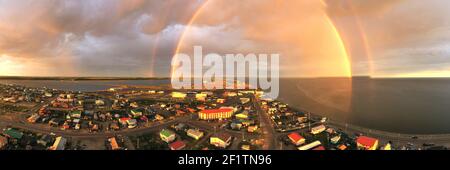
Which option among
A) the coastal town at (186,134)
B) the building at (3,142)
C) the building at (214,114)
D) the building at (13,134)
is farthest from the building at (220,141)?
the building at (13,134)

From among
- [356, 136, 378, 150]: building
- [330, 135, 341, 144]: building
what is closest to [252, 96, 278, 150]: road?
[330, 135, 341, 144]: building

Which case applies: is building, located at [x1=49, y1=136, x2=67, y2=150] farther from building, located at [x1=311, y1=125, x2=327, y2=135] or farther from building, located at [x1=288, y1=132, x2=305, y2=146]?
building, located at [x1=311, y1=125, x2=327, y2=135]

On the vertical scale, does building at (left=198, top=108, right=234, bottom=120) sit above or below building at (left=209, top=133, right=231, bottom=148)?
above

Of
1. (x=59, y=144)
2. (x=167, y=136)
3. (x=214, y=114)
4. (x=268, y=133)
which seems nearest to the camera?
(x=59, y=144)

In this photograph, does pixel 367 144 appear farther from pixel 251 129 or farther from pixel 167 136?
pixel 167 136

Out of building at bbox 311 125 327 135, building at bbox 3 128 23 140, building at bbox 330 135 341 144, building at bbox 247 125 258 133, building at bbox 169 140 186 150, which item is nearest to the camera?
→ building at bbox 169 140 186 150

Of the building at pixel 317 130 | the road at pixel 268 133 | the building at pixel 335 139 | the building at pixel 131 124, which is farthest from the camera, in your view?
the building at pixel 131 124

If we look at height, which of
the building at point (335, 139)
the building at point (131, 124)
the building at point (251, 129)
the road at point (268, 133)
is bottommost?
the building at point (335, 139)

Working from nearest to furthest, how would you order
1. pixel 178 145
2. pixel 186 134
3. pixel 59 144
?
pixel 178 145
pixel 59 144
pixel 186 134

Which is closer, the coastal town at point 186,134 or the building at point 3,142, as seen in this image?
the building at point 3,142

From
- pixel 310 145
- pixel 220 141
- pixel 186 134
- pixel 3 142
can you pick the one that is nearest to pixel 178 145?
pixel 186 134

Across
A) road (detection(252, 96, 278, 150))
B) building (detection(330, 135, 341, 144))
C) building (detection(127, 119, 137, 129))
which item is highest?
building (detection(127, 119, 137, 129))

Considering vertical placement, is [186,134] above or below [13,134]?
below

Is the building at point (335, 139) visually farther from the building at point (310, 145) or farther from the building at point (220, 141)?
the building at point (220, 141)
